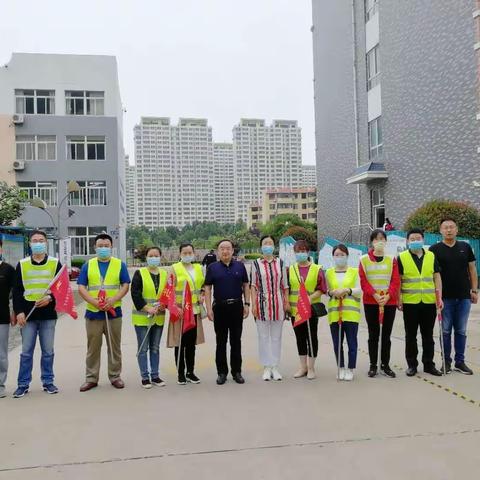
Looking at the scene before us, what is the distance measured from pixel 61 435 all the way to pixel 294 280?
9.84 feet

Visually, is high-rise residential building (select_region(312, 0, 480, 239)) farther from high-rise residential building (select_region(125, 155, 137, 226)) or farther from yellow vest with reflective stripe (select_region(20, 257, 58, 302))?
high-rise residential building (select_region(125, 155, 137, 226))

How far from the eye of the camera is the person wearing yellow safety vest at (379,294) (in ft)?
19.2

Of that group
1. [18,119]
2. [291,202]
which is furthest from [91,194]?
[291,202]

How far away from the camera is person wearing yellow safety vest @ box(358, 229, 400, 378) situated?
5863mm

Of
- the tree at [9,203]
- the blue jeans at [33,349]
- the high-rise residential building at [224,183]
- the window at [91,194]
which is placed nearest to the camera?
the blue jeans at [33,349]

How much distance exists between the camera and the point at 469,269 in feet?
19.9

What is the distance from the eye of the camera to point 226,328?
19.4 feet

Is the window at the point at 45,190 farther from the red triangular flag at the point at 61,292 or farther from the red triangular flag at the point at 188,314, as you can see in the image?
the red triangular flag at the point at 188,314

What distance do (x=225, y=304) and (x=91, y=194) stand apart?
34.8 metres

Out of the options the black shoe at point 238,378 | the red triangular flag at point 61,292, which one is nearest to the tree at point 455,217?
the black shoe at point 238,378

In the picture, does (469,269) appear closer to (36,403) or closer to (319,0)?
(36,403)

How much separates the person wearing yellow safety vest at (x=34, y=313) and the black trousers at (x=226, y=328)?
5.85 feet

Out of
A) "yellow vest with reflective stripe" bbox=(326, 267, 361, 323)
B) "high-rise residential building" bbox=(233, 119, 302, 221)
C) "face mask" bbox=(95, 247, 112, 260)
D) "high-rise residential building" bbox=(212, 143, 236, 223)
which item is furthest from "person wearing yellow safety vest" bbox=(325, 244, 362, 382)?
"high-rise residential building" bbox=(233, 119, 302, 221)

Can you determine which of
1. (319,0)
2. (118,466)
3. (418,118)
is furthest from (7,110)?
(118,466)
